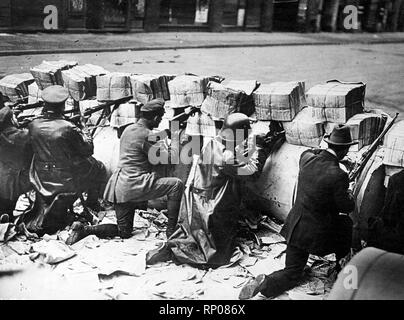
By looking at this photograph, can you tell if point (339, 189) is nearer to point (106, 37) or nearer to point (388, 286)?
point (388, 286)

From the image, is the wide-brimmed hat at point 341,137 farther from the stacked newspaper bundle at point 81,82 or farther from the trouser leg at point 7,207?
the trouser leg at point 7,207

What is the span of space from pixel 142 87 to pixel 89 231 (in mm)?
1623

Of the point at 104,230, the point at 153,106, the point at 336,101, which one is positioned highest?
the point at 336,101

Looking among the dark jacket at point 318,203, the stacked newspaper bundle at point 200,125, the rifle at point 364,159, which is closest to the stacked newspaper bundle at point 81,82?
the stacked newspaper bundle at point 200,125

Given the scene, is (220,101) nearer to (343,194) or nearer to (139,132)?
(139,132)

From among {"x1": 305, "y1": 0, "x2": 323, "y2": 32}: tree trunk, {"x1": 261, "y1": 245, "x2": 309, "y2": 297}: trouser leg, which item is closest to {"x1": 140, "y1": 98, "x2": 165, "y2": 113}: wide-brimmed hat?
{"x1": 261, "y1": 245, "x2": 309, "y2": 297}: trouser leg

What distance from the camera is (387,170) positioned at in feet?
13.1

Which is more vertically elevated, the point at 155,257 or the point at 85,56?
the point at 85,56

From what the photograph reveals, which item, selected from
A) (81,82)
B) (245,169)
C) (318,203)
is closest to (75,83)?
(81,82)

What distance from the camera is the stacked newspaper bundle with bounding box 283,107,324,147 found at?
14.8 feet

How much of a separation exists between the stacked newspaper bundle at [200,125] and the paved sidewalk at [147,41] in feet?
7.16

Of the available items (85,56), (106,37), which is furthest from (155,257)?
(106,37)

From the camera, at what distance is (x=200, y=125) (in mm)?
4992
